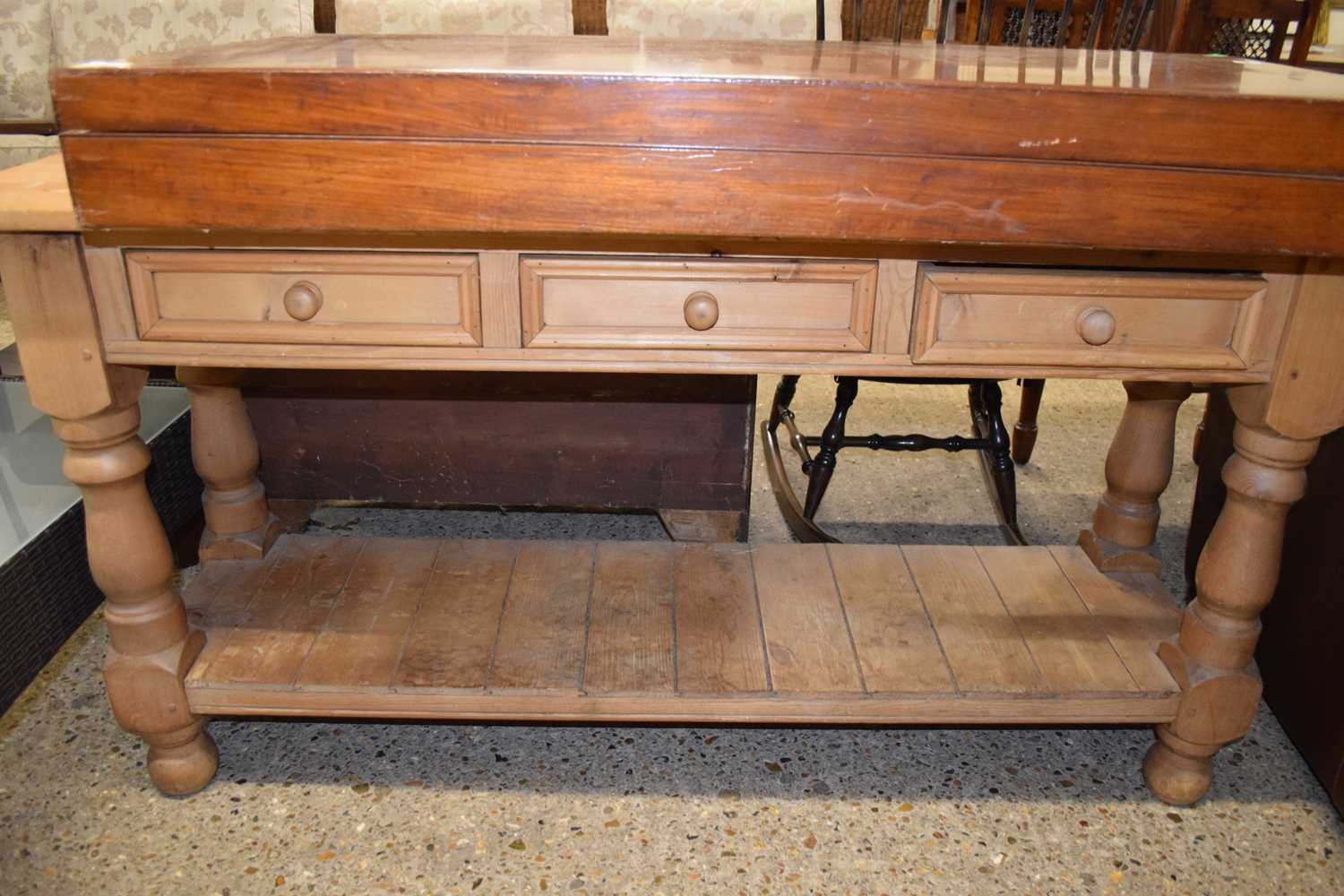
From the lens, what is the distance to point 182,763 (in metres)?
1.43

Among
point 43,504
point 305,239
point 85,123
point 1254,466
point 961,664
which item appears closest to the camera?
point 85,123

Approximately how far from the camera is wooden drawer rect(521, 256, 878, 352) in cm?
114

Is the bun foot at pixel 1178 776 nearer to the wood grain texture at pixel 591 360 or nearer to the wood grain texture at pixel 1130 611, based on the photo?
the wood grain texture at pixel 1130 611

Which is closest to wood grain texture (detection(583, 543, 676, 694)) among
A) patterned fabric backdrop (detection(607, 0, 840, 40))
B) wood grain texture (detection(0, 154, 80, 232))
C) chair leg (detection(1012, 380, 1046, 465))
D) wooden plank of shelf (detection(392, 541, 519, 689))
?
wooden plank of shelf (detection(392, 541, 519, 689))

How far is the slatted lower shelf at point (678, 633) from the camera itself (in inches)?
54.2

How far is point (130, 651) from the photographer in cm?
134

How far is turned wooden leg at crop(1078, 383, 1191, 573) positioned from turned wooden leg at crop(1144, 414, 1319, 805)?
245 mm

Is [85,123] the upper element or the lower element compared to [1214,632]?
upper

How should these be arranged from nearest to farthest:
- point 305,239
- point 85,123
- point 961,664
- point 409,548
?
point 85,123, point 305,239, point 961,664, point 409,548

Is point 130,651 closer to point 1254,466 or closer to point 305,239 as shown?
point 305,239

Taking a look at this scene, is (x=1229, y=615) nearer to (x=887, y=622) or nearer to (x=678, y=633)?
(x=887, y=622)

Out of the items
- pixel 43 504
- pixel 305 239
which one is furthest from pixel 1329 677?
pixel 43 504

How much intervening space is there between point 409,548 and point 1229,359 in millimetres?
1218

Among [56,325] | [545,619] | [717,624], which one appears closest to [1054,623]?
[717,624]
